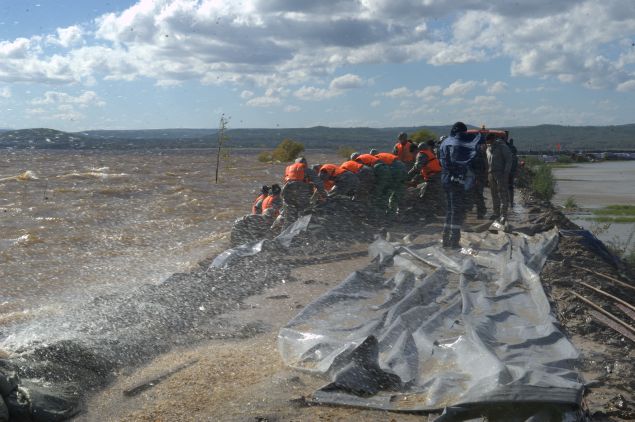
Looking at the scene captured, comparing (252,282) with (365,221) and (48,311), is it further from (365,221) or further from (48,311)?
(365,221)

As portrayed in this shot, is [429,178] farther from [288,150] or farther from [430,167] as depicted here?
[288,150]

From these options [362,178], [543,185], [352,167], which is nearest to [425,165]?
[362,178]

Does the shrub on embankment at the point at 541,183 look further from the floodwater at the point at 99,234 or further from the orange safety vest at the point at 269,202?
the orange safety vest at the point at 269,202

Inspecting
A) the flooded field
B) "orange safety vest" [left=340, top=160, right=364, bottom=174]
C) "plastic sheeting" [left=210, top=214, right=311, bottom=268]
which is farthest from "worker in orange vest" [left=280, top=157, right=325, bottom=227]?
the flooded field

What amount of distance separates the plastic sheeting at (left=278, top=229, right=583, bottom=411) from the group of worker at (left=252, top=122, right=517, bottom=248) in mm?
1403

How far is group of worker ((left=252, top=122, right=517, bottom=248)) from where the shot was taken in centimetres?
1045

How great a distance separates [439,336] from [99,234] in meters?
14.9

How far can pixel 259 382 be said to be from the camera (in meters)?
5.65

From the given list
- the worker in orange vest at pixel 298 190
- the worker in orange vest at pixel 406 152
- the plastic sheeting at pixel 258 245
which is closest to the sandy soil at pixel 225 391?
the plastic sheeting at pixel 258 245

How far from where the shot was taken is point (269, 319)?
7.93 m

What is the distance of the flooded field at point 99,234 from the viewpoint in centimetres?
1231

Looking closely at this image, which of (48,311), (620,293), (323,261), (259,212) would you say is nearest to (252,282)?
(323,261)

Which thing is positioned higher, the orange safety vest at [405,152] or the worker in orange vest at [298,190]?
the orange safety vest at [405,152]

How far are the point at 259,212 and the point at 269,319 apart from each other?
226 inches
